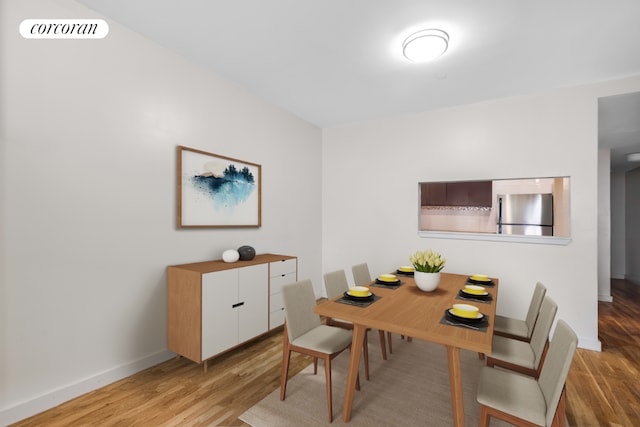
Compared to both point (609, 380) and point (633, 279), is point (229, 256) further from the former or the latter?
point (633, 279)

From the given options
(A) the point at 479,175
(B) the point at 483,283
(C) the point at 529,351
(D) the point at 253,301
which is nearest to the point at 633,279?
(A) the point at 479,175

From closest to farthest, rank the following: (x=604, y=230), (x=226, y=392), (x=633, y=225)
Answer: (x=226, y=392) → (x=604, y=230) → (x=633, y=225)

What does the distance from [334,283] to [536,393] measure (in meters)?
1.55

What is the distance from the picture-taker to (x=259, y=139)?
11.7 ft

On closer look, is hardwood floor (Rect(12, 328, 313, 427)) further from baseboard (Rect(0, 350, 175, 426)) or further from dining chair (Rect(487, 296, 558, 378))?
dining chair (Rect(487, 296, 558, 378))

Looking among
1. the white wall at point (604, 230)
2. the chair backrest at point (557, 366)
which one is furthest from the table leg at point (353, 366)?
the white wall at point (604, 230)

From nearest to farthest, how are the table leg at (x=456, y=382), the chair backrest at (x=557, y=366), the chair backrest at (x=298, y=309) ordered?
the chair backrest at (x=557, y=366) < the table leg at (x=456, y=382) < the chair backrest at (x=298, y=309)

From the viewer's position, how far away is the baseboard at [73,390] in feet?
5.77

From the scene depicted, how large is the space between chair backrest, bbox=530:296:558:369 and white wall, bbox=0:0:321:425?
9.04ft

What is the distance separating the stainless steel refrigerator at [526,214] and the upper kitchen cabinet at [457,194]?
1.00 ft

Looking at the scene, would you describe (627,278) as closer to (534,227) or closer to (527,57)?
(534,227)

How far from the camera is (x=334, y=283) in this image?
262 cm

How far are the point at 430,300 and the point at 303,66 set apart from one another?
7.89 feet

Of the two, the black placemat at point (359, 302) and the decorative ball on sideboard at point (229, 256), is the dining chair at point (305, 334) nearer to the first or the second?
the black placemat at point (359, 302)
